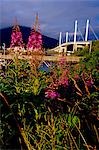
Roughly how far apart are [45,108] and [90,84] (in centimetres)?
54

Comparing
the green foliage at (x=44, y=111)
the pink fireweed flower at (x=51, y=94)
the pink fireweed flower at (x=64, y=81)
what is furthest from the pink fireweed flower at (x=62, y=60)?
the pink fireweed flower at (x=51, y=94)

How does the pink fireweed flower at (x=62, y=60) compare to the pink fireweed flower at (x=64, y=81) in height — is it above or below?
above

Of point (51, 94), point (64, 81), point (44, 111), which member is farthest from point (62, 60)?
point (44, 111)

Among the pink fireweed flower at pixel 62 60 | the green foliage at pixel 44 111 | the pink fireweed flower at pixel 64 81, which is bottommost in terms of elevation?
the green foliage at pixel 44 111

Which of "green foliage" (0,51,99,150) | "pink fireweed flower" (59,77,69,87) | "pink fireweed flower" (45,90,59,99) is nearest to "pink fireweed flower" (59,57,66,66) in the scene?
"green foliage" (0,51,99,150)

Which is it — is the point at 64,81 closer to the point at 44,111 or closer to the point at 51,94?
the point at 51,94

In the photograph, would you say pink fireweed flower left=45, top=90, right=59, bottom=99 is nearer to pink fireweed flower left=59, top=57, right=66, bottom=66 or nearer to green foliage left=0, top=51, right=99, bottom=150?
green foliage left=0, top=51, right=99, bottom=150

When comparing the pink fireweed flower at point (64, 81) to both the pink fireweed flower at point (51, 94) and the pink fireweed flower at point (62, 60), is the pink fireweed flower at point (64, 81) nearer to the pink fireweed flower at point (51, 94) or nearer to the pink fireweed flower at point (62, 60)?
the pink fireweed flower at point (51, 94)

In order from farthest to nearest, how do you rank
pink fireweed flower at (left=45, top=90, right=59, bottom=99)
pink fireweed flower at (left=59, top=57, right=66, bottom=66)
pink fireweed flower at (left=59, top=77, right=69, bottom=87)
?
pink fireweed flower at (left=59, top=57, right=66, bottom=66) < pink fireweed flower at (left=59, top=77, right=69, bottom=87) < pink fireweed flower at (left=45, top=90, right=59, bottom=99)

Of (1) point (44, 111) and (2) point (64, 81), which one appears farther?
(2) point (64, 81)

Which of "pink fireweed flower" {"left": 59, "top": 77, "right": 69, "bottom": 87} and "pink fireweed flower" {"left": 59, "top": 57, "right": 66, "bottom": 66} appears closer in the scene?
"pink fireweed flower" {"left": 59, "top": 77, "right": 69, "bottom": 87}

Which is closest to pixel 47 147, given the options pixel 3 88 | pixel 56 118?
pixel 56 118

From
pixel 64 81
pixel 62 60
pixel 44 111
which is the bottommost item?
pixel 44 111

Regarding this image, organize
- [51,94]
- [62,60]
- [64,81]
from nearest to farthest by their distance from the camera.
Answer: [51,94]
[64,81]
[62,60]
